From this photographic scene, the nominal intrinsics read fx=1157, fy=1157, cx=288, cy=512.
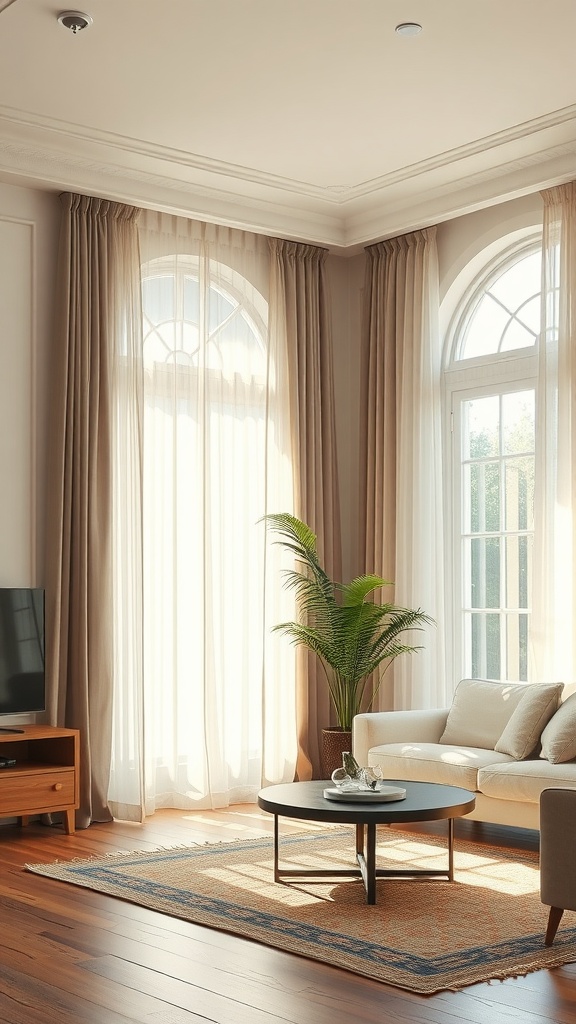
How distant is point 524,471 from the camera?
21.9 feet

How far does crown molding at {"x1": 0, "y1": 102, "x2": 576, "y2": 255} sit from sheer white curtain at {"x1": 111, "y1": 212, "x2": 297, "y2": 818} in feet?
0.77

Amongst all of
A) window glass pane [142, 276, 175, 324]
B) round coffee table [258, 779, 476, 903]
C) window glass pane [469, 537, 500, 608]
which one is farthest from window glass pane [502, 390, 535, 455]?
round coffee table [258, 779, 476, 903]

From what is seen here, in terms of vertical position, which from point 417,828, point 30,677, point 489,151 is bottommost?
point 417,828

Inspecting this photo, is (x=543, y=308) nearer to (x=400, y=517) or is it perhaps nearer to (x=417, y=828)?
(x=400, y=517)

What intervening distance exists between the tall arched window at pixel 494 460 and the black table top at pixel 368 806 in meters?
2.07

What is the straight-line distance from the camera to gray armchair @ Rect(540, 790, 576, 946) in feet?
12.0

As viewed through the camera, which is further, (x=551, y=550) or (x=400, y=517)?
(x=400, y=517)

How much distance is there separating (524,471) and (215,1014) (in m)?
4.17

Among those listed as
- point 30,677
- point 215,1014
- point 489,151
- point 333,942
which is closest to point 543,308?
point 489,151

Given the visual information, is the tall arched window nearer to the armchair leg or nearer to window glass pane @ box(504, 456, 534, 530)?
window glass pane @ box(504, 456, 534, 530)

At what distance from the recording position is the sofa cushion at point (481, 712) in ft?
19.3

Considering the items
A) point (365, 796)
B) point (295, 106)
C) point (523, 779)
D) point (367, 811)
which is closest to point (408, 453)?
point (295, 106)

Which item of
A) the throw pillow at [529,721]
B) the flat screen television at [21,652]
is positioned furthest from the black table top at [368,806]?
the flat screen television at [21,652]

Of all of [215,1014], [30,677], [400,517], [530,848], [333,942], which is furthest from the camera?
[400,517]
